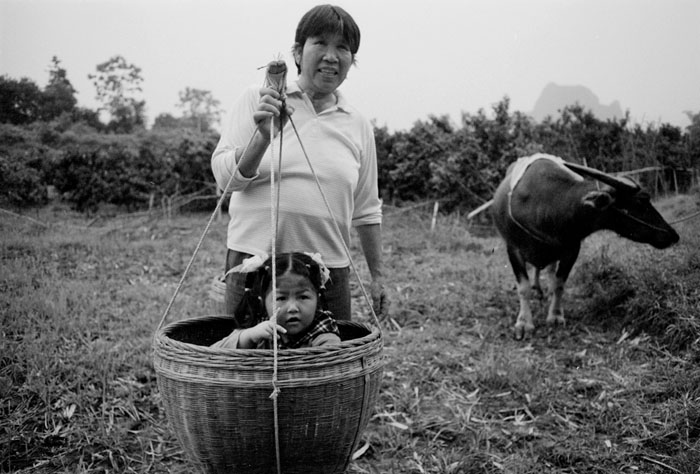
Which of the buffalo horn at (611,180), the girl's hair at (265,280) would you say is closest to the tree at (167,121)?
the buffalo horn at (611,180)

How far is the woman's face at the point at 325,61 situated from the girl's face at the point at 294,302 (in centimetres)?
71

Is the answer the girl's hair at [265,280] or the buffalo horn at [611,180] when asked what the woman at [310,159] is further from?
the buffalo horn at [611,180]

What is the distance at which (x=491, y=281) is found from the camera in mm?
6148

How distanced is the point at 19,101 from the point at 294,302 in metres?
13.8

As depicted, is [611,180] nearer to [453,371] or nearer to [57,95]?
[453,371]

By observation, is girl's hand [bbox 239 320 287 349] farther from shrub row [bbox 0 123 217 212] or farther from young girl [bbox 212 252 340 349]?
shrub row [bbox 0 123 217 212]

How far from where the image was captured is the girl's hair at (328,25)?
195 centimetres

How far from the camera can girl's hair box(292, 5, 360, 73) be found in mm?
1950

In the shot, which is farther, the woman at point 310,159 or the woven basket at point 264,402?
the woman at point 310,159

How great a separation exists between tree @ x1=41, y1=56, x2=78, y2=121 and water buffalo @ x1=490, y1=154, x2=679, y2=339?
14449 millimetres

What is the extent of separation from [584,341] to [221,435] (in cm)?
360

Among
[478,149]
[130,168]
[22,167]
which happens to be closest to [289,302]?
[478,149]

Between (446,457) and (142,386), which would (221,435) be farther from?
(142,386)

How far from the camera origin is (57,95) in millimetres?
17188
